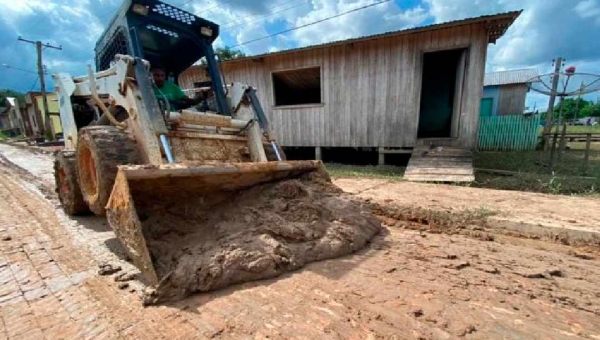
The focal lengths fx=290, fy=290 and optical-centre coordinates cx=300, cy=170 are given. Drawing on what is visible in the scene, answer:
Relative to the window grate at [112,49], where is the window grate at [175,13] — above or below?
above

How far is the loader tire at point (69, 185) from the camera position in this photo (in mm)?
3699

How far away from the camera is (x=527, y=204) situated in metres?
4.07

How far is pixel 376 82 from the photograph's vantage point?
A: 8555 millimetres

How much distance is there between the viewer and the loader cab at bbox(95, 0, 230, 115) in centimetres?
349

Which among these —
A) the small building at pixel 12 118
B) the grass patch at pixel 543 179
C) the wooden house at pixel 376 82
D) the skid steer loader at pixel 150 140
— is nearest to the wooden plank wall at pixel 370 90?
the wooden house at pixel 376 82

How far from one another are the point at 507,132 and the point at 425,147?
587cm

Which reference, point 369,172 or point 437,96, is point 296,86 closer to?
point 369,172

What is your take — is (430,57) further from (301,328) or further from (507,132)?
(301,328)

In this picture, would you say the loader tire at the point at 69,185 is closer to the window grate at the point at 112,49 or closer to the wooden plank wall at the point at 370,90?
the window grate at the point at 112,49

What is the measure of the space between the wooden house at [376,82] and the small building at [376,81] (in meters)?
0.02

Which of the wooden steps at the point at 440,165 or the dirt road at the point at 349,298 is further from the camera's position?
the wooden steps at the point at 440,165

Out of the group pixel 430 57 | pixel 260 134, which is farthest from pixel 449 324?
pixel 430 57

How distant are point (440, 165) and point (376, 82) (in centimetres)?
321

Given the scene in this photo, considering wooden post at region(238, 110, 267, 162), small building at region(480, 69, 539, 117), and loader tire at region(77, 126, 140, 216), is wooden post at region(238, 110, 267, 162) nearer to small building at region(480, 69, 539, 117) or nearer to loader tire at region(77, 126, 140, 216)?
loader tire at region(77, 126, 140, 216)
